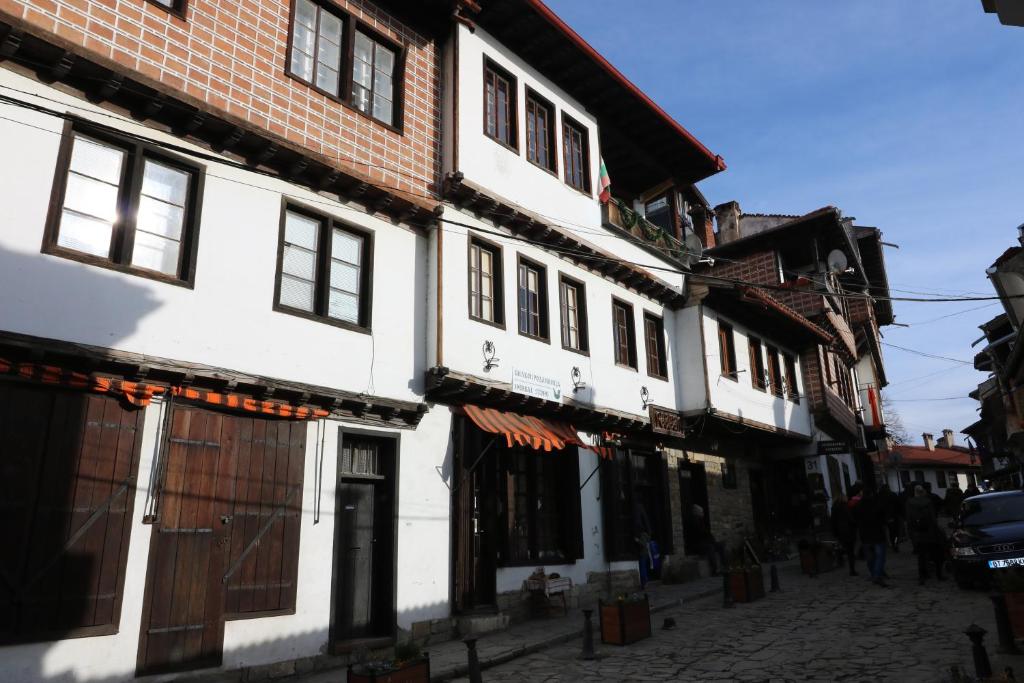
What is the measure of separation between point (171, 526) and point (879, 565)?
1231cm

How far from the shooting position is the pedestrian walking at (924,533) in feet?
43.5

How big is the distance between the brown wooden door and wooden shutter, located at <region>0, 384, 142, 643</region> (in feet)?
1.28

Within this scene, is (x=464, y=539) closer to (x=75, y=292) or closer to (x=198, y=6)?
(x=75, y=292)

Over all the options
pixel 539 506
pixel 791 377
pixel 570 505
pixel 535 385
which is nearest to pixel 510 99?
pixel 535 385

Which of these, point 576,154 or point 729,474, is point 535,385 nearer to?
point 576,154

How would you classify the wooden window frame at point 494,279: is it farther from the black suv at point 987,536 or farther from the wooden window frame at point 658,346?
the black suv at point 987,536

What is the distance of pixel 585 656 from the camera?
903 centimetres

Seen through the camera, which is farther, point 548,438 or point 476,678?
point 548,438

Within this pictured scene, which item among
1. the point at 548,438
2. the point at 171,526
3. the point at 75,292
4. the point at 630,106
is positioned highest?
the point at 630,106

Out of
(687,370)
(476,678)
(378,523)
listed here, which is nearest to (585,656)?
(476,678)

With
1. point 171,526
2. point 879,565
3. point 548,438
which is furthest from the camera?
point 879,565

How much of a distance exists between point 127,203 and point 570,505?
9154mm

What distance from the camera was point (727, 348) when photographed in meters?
19.6

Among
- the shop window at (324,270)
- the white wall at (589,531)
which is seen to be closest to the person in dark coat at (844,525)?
the white wall at (589,531)
